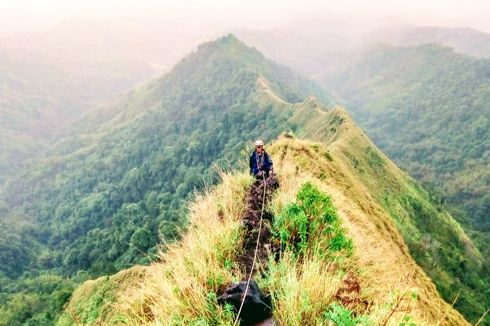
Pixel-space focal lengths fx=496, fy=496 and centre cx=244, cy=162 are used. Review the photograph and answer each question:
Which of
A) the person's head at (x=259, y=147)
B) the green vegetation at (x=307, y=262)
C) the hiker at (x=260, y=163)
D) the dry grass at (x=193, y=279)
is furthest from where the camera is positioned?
the person's head at (x=259, y=147)

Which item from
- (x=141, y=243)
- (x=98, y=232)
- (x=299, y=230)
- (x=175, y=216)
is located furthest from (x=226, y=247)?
(x=98, y=232)

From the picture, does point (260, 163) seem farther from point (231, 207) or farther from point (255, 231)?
point (255, 231)

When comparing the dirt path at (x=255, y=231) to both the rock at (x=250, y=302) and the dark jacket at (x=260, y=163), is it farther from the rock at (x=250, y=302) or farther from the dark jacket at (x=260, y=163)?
the dark jacket at (x=260, y=163)

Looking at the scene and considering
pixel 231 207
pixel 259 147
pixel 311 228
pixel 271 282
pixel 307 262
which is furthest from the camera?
pixel 259 147

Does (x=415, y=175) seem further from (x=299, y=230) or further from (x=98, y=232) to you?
(x=299, y=230)

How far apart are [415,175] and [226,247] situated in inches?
6604

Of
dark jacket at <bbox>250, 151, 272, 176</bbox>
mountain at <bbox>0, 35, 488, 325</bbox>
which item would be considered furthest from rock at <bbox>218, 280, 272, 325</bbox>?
dark jacket at <bbox>250, 151, 272, 176</bbox>

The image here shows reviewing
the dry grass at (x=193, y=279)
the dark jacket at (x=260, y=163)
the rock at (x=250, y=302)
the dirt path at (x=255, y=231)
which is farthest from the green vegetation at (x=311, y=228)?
the dark jacket at (x=260, y=163)

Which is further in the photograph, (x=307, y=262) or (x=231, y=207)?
(x=231, y=207)

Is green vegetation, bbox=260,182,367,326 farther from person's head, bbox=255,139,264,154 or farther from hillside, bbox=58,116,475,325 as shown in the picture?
person's head, bbox=255,139,264,154

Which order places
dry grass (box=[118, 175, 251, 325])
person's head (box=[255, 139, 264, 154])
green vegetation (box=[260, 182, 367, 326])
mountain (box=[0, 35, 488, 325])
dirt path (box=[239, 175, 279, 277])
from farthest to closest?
mountain (box=[0, 35, 488, 325])
person's head (box=[255, 139, 264, 154])
dirt path (box=[239, 175, 279, 277])
dry grass (box=[118, 175, 251, 325])
green vegetation (box=[260, 182, 367, 326])

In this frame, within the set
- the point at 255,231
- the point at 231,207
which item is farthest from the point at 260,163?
the point at 255,231

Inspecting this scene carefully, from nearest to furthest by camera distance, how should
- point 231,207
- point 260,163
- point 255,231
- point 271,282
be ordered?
point 271,282, point 255,231, point 231,207, point 260,163

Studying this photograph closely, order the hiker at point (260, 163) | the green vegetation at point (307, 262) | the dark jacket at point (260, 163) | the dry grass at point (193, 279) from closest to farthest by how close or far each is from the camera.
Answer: the green vegetation at point (307, 262) → the dry grass at point (193, 279) → the hiker at point (260, 163) → the dark jacket at point (260, 163)
